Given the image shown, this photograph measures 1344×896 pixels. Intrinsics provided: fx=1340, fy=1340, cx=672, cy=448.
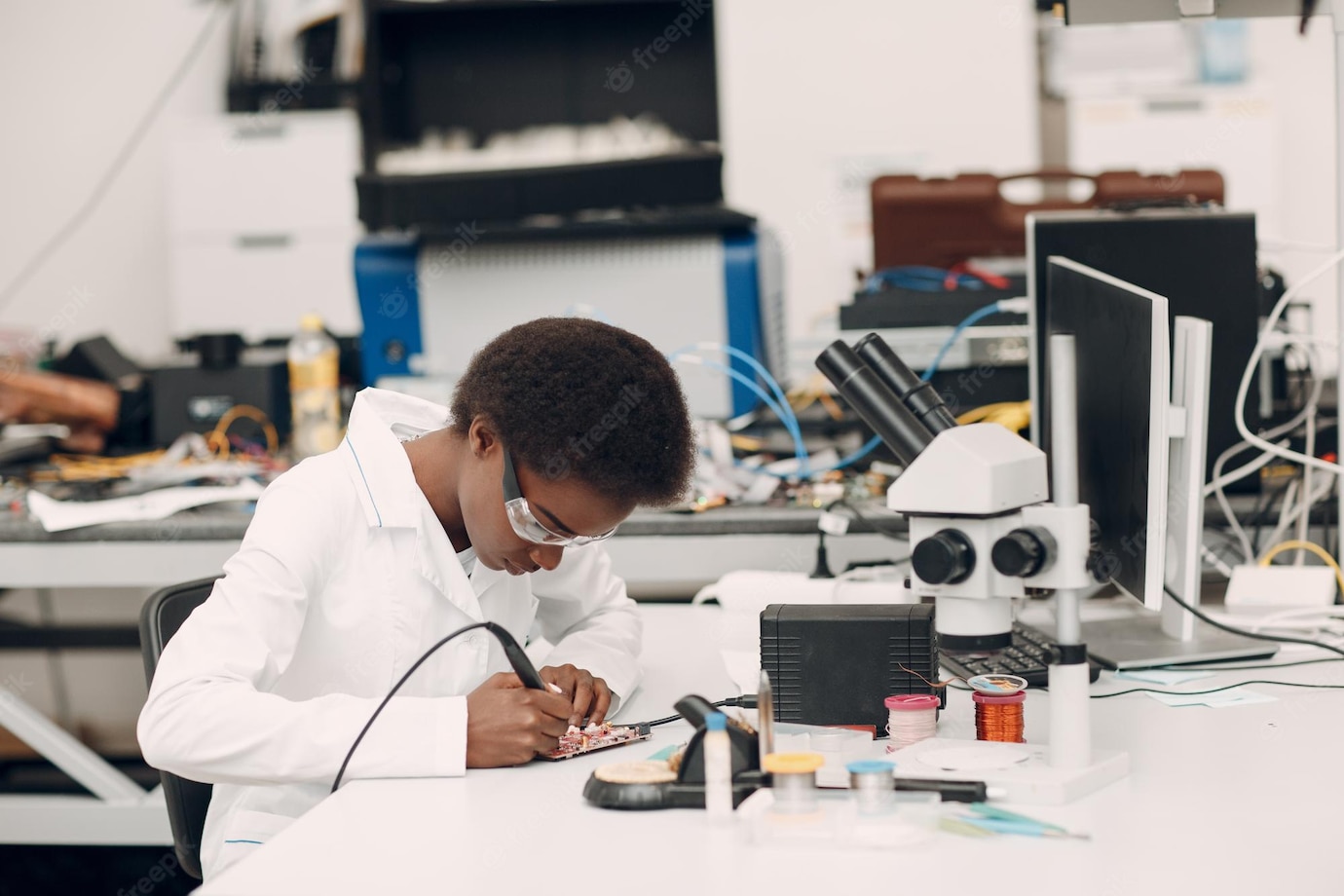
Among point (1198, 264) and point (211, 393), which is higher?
point (1198, 264)

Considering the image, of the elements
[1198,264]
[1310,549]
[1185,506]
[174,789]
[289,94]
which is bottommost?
[174,789]

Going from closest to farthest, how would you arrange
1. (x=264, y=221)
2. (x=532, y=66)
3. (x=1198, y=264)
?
(x=1198, y=264)
(x=532, y=66)
(x=264, y=221)

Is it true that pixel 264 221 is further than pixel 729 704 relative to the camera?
Yes

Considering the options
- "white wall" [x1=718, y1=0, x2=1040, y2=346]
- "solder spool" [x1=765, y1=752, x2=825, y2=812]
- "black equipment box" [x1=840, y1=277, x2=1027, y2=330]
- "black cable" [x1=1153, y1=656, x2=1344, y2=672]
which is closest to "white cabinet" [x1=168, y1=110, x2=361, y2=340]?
"white wall" [x1=718, y1=0, x2=1040, y2=346]

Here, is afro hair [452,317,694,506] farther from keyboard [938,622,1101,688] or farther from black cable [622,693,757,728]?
keyboard [938,622,1101,688]

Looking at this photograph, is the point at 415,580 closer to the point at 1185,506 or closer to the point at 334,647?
the point at 334,647

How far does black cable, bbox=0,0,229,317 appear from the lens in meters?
4.06

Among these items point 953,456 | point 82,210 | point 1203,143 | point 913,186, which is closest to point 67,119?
point 82,210

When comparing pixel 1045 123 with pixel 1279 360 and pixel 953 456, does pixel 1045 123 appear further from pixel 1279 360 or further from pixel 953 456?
pixel 953 456

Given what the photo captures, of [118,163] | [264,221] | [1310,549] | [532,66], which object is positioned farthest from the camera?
[118,163]

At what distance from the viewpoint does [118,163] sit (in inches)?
160

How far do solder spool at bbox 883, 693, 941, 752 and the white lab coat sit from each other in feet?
0.95

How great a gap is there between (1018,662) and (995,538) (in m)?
0.42

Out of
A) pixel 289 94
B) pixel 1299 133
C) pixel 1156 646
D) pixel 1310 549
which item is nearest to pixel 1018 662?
pixel 1156 646
